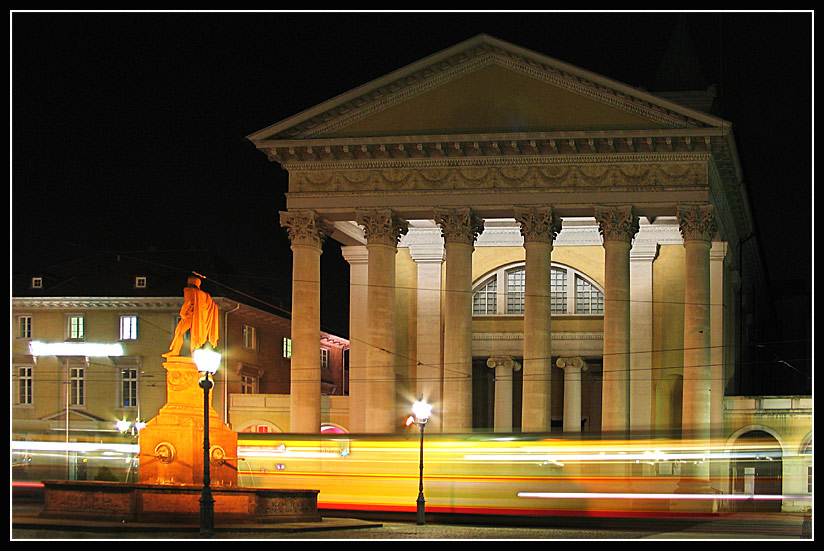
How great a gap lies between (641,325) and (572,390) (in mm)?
5900

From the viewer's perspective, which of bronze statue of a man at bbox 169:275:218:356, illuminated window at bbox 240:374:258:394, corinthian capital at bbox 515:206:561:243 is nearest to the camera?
bronze statue of a man at bbox 169:275:218:356

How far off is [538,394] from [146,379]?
27.8 metres

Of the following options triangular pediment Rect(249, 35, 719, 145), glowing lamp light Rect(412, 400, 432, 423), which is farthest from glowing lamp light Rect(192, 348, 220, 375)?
triangular pediment Rect(249, 35, 719, 145)

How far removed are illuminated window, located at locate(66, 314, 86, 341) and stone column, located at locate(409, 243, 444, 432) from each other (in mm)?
21910

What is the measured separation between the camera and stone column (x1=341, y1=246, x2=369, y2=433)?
6488 cm

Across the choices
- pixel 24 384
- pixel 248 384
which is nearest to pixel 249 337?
pixel 248 384

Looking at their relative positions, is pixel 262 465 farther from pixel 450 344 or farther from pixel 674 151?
pixel 674 151

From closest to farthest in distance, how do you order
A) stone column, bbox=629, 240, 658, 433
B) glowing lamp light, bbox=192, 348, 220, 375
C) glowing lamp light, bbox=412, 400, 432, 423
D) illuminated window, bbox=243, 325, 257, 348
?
glowing lamp light, bbox=192, 348, 220, 375 → glowing lamp light, bbox=412, 400, 432, 423 → stone column, bbox=629, 240, 658, 433 → illuminated window, bbox=243, 325, 257, 348

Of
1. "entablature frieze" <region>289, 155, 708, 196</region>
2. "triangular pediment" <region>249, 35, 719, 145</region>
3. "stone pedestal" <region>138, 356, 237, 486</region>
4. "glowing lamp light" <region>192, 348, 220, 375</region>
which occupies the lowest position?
"stone pedestal" <region>138, 356, 237, 486</region>

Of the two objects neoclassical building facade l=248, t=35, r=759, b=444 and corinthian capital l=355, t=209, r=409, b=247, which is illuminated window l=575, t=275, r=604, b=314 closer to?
neoclassical building facade l=248, t=35, r=759, b=444

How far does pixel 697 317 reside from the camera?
6112 centimetres

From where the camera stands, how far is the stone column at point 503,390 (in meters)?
73.4

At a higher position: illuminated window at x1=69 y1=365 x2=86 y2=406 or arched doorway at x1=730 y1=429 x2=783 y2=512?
illuminated window at x1=69 y1=365 x2=86 y2=406
